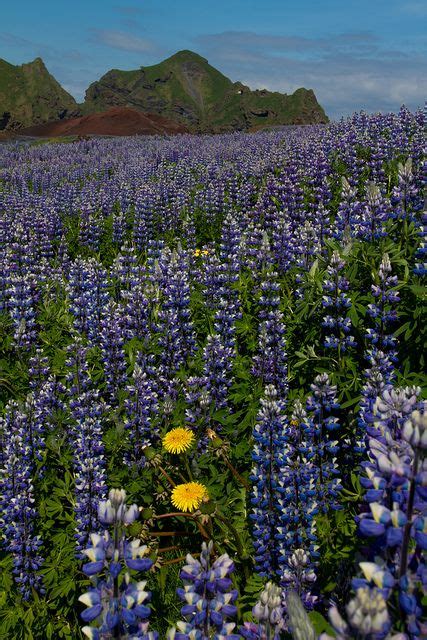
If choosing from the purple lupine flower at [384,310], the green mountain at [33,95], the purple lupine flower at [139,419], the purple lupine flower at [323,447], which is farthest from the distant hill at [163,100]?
the purple lupine flower at [323,447]

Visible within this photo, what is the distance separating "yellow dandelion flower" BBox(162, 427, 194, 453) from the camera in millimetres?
4031

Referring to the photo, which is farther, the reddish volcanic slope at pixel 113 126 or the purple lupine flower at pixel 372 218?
the reddish volcanic slope at pixel 113 126

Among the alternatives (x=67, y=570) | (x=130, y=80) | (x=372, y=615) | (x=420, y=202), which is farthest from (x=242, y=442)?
(x=130, y=80)

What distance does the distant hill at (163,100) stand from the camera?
71.2 metres

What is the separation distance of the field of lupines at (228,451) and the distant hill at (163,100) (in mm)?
40141

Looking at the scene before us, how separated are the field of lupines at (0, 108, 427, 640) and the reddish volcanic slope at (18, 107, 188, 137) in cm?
3974

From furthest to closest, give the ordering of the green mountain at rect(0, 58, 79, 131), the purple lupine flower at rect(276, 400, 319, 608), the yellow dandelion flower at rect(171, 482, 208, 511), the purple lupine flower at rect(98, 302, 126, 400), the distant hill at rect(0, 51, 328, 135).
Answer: the green mountain at rect(0, 58, 79, 131)
the distant hill at rect(0, 51, 328, 135)
the purple lupine flower at rect(98, 302, 126, 400)
the yellow dandelion flower at rect(171, 482, 208, 511)
the purple lupine flower at rect(276, 400, 319, 608)

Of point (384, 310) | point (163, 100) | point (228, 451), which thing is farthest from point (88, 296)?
point (163, 100)

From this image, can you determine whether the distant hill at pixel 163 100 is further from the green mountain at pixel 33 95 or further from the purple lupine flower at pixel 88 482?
the purple lupine flower at pixel 88 482

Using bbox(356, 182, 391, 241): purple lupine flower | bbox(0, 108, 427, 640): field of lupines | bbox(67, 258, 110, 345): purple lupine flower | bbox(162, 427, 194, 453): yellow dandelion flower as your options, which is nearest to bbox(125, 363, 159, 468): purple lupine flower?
bbox(0, 108, 427, 640): field of lupines

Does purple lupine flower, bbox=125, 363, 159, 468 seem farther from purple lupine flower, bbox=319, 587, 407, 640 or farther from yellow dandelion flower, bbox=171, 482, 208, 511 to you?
purple lupine flower, bbox=319, 587, 407, 640

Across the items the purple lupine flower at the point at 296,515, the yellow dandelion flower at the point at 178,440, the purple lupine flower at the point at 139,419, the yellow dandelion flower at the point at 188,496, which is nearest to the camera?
the purple lupine flower at the point at 296,515

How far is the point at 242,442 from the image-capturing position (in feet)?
14.1

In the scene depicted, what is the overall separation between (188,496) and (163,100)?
15752cm
